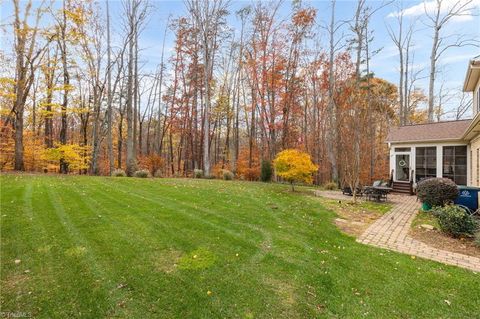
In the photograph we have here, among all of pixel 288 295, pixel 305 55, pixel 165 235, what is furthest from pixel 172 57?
pixel 288 295

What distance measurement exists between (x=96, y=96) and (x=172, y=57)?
7.67 metres

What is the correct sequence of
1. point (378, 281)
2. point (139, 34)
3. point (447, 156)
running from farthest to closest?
point (139, 34)
point (447, 156)
point (378, 281)

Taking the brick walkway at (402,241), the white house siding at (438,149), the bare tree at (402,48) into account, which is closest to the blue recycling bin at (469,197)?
the brick walkway at (402,241)

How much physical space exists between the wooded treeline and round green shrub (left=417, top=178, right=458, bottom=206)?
7.68ft

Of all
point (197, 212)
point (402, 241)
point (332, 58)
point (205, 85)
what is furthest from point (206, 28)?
point (402, 241)

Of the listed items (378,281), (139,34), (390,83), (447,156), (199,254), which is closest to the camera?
(378,281)

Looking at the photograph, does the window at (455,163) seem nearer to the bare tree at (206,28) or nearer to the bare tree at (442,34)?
the bare tree at (442,34)

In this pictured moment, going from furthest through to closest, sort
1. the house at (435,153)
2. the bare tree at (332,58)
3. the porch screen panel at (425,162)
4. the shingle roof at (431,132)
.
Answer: the bare tree at (332,58), the porch screen panel at (425,162), the shingle roof at (431,132), the house at (435,153)

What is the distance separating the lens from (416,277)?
11.7 ft

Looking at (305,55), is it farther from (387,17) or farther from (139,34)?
(139,34)

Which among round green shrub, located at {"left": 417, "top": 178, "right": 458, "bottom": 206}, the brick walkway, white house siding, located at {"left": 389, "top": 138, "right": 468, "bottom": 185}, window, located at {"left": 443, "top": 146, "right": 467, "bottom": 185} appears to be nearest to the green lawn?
the brick walkway

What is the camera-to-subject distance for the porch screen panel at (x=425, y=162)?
1236 cm

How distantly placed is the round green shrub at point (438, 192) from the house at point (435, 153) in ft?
10.6

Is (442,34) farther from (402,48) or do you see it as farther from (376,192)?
(376,192)
